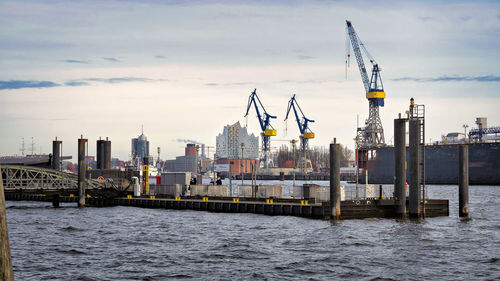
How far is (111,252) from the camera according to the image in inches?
1416

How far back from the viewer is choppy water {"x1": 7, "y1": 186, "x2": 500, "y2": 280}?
97.1 ft

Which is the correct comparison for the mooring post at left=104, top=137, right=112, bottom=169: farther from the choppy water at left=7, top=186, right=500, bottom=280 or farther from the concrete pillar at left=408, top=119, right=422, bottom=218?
the concrete pillar at left=408, top=119, right=422, bottom=218

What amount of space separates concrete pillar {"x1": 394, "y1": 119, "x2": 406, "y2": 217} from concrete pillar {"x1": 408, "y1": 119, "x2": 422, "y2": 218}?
0.87 metres

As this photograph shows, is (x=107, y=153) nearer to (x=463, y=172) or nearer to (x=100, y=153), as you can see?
(x=100, y=153)

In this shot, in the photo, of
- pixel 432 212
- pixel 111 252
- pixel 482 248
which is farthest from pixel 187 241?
pixel 432 212

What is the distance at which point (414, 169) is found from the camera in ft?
157

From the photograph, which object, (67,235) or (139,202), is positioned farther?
(139,202)

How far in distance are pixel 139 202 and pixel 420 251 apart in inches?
1534

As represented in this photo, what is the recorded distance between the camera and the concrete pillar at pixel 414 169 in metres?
47.6

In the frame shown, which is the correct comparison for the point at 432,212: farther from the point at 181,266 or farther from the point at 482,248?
the point at 181,266

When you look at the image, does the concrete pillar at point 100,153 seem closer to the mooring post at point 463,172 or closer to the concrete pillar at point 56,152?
the concrete pillar at point 56,152

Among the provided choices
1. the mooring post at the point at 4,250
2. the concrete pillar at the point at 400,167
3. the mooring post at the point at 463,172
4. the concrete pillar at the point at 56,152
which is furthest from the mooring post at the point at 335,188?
the concrete pillar at the point at 56,152

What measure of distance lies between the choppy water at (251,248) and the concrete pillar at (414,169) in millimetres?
1242

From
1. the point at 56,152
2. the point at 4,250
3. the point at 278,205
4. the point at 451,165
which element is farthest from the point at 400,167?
the point at 451,165
